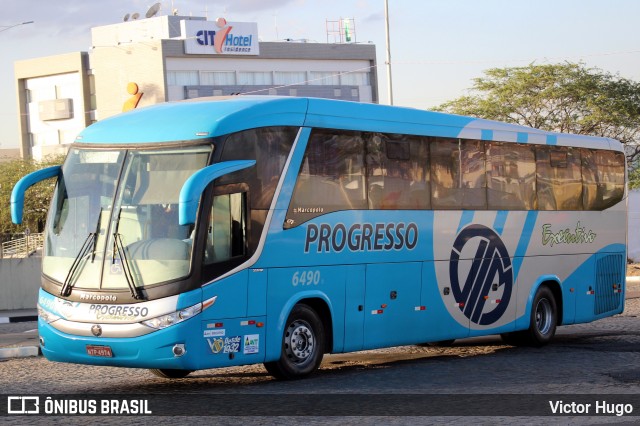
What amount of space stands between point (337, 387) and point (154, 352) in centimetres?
210

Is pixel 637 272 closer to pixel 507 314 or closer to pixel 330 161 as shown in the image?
pixel 507 314

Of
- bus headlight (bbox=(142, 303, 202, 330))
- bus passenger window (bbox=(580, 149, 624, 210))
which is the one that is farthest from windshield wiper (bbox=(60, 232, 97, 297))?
bus passenger window (bbox=(580, 149, 624, 210))

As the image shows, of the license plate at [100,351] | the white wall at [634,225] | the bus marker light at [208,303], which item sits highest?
the bus marker light at [208,303]

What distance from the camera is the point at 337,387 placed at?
13.1m

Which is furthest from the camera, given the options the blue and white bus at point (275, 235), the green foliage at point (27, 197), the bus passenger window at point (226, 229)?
the green foliage at point (27, 197)

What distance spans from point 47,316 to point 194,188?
2.51 meters

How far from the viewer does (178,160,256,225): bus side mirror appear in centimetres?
1212

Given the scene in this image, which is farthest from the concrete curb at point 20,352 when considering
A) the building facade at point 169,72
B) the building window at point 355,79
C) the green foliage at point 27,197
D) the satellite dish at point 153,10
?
the building window at point 355,79

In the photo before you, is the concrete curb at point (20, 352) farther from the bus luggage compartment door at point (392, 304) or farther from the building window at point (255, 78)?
the building window at point (255, 78)

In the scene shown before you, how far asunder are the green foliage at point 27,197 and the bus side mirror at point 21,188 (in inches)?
2421

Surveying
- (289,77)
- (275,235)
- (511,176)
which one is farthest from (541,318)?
(289,77)

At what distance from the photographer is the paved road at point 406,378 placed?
1221 centimetres

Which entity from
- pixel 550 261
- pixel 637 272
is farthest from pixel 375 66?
pixel 550 261

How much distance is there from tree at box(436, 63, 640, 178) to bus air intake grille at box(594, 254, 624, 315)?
112 feet
